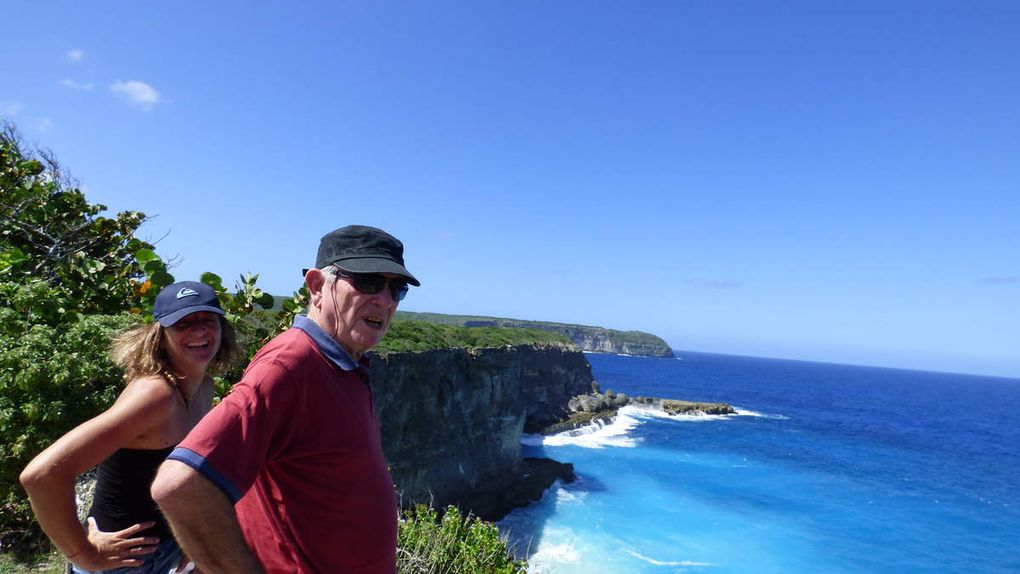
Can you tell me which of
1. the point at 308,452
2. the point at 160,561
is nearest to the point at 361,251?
the point at 308,452

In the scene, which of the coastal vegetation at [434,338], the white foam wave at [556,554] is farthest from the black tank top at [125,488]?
the white foam wave at [556,554]

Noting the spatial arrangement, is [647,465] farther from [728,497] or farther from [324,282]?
[324,282]

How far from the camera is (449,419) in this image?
28094 mm

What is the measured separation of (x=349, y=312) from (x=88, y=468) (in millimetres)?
1281

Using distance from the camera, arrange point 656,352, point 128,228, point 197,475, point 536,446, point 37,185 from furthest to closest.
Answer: point 656,352, point 536,446, point 128,228, point 37,185, point 197,475

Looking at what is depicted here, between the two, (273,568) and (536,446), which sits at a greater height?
(273,568)

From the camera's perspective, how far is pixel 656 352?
655 ft

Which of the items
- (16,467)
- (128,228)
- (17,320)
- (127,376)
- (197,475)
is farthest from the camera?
(128,228)

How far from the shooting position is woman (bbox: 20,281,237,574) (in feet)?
7.03

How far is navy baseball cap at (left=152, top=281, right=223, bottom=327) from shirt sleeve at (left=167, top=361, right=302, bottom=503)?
110 centimetres

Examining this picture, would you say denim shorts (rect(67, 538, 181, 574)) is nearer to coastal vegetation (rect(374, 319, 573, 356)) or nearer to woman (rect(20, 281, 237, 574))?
woman (rect(20, 281, 237, 574))

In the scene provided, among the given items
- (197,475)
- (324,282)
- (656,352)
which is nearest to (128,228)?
(324,282)

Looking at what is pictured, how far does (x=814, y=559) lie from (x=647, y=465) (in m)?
14.4

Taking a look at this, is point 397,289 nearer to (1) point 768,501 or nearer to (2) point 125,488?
(2) point 125,488
